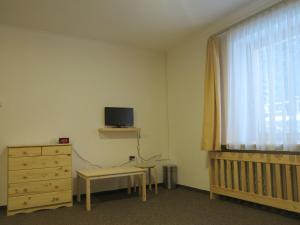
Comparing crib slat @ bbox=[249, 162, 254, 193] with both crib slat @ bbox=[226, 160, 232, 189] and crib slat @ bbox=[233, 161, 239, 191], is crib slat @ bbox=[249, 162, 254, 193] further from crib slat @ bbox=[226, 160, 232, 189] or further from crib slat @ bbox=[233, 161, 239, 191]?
crib slat @ bbox=[226, 160, 232, 189]

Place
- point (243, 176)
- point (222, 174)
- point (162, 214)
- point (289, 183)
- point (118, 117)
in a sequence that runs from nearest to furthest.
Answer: point (289, 183) < point (162, 214) < point (243, 176) < point (222, 174) < point (118, 117)

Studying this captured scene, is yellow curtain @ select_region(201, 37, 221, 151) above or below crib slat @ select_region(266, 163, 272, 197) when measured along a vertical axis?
above

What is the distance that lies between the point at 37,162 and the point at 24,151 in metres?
0.21

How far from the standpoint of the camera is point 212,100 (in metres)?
3.68

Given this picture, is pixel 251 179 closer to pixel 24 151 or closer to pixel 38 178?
pixel 38 178

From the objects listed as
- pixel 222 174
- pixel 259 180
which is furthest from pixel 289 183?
pixel 222 174

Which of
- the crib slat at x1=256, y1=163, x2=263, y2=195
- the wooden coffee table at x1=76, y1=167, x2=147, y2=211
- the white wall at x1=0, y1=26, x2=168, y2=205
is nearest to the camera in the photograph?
the crib slat at x1=256, y1=163, x2=263, y2=195

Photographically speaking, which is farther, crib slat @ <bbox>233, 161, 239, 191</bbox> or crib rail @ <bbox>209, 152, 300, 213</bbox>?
crib slat @ <bbox>233, 161, 239, 191</bbox>

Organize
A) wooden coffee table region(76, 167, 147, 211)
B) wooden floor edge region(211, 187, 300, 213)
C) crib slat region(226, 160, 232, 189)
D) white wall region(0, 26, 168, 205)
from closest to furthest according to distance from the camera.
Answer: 1. wooden floor edge region(211, 187, 300, 213)
2. wooden coffee table region(76, 167, 147, 211)
3. crib slat region(226, 160, 232, 189)
4. white wall region(0, 26, 168, 205)

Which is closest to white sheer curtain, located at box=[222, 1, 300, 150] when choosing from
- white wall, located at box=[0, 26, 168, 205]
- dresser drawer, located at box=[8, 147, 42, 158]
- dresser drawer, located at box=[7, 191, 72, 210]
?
white wall, located at box=[0, 26, 168, 205]

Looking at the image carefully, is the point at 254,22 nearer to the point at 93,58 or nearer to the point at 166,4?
the point at 166,4

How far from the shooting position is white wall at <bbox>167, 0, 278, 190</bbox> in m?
4.17

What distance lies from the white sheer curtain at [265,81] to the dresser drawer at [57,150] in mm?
2140

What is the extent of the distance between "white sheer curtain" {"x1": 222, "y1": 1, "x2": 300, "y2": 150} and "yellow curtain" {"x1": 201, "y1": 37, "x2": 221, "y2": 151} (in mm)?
126
